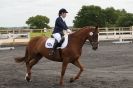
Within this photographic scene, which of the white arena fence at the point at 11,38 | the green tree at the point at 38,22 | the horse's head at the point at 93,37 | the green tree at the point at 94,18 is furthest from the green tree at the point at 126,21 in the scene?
the horse's head at the point at 93,37

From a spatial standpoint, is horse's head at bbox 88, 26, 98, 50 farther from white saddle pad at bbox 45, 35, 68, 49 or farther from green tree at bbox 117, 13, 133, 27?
green tree at bbox 117, 13, 133, 27

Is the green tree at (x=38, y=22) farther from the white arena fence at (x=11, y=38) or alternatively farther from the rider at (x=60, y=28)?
the rider at (x=60, y=28)

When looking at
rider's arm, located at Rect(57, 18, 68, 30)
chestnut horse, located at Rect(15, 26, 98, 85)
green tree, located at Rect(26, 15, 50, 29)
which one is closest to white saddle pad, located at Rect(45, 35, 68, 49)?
chestnut horse, located at Rect(15, 26, 98, 85)

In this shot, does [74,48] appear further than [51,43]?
No

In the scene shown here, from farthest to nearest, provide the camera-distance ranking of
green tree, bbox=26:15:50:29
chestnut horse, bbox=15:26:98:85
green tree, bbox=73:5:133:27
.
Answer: green tree, bbox=26:15:50:29
green tree, bbox=73:5:133:27
chestnut horse, bbox=15:26:98:85

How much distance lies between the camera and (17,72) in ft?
51.1

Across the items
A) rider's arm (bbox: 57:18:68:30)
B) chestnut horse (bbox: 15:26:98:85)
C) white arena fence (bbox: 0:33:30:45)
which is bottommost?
white arena fence (bbox: 0:33:30:45)

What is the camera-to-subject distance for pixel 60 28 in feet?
40.0

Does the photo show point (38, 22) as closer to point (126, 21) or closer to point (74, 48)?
point (126, 21)

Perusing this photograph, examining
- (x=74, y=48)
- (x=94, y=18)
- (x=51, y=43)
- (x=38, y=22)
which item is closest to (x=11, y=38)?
(x=51, y=43)

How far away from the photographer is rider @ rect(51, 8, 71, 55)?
39.7 ft

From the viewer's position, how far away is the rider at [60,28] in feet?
39.7

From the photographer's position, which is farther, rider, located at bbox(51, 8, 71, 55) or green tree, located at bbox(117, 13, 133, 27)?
green tree, located at bbox(117, 13, 133, 27)

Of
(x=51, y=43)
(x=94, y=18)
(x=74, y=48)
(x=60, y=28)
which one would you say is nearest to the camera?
(x=74, y=48)
